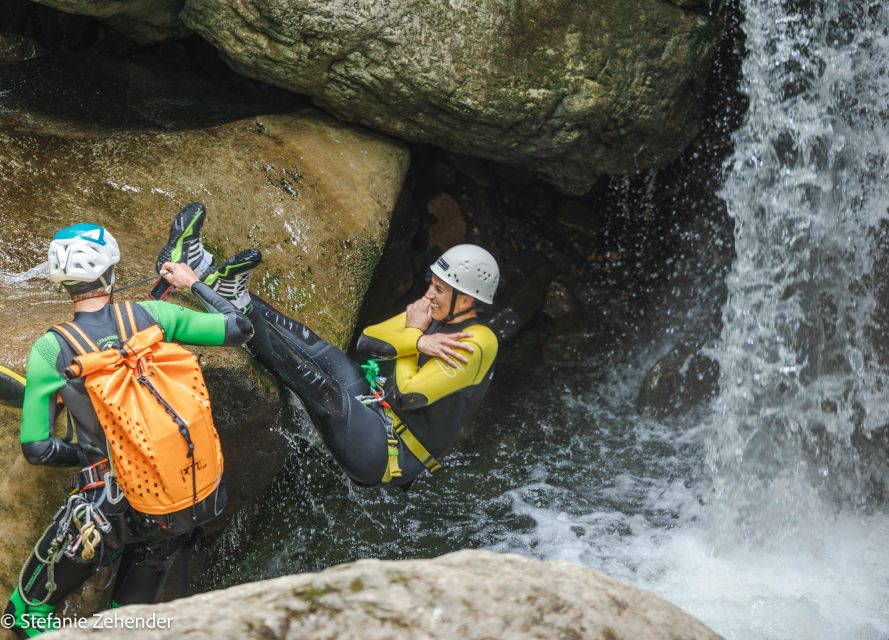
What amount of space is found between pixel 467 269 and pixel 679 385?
11.4ft

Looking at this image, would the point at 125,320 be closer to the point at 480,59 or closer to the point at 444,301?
the point at 444,301

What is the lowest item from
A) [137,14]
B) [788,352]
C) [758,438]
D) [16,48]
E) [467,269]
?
[758,438]

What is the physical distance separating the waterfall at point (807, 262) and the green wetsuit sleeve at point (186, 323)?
428 cm

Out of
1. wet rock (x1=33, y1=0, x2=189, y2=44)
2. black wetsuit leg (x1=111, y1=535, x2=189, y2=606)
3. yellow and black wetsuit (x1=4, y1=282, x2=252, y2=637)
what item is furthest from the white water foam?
wet rock (x1=33, y1=0, x2=189, y2=44)

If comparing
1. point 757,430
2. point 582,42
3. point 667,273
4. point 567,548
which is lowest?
point 567,548

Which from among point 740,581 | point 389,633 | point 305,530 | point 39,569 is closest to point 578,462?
point 740,581

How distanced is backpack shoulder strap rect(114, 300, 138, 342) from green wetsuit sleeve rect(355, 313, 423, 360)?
1672mm

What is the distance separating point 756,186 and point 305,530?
4.61 metres

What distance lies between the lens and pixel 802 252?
739cm

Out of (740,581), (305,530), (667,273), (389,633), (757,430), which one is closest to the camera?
(389,633)

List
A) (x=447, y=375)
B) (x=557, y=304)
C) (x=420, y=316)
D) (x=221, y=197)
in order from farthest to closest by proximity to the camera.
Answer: (x=557, y=304)
(x=221, y=197)
(x=420, y=316)
(x=447, y=375)

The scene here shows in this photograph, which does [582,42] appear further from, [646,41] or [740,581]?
[740,581]

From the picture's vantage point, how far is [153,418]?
3.87 meters

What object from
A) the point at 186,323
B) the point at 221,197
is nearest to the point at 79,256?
the point at 186,323
